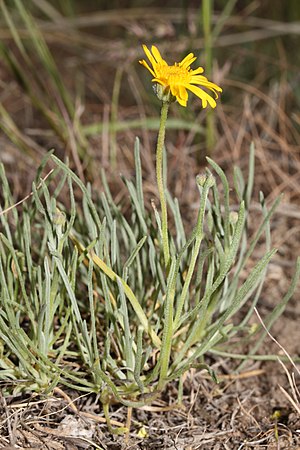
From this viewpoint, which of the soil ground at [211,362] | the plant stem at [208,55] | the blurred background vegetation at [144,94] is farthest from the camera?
the blurred background vegetation at [144,94]

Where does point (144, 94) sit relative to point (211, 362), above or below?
above

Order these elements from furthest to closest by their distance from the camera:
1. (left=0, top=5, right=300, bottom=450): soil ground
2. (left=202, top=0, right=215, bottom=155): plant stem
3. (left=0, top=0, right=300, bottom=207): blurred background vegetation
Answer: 1. (left=0, top=0, right=300, bottom=207): blurred background vegetation
2. (left=202, top=0, right=215, bottom=155): plant stem
3. (left=0, top=5, right=300, bottom=450): soil ground

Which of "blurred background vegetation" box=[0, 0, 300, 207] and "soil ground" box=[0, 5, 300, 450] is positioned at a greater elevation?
"blurred background vegetation" box=[0, 0, 300, 207]

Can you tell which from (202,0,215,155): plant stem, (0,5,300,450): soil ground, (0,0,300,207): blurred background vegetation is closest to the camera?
(0,5,300,450): soil ground

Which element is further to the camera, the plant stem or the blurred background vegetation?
the blurred background vegetation

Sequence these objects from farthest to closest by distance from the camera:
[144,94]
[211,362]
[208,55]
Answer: [144,94] → [208,55] → [211,362]

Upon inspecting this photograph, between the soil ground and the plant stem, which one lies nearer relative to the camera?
the soil ground

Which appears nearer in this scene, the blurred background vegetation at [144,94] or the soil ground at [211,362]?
the soil ground at [211,362]

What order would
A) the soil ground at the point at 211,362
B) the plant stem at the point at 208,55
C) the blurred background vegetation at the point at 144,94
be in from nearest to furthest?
the soil ground at the point at 211,362 → the plant stem at the point at 208,55 → the blurred background vegetation at the point at 144,94

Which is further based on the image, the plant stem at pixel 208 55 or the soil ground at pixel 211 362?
the plant stem at pixel 208 55

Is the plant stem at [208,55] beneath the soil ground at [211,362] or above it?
above

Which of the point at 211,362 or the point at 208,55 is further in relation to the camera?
the point at 208,55

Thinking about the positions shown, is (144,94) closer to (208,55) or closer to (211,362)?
(208,55)

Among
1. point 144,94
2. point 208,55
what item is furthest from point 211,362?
point 144,94
